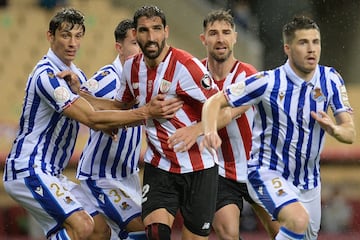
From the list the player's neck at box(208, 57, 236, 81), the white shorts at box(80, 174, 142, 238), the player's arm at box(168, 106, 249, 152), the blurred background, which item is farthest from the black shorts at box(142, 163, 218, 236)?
the blurred background

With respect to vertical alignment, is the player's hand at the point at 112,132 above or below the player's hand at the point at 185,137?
below

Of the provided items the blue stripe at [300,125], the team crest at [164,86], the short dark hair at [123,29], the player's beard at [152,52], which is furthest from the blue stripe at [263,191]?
the short dark hair at [123,29]

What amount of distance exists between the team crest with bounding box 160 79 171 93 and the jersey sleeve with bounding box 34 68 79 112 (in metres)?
0.63

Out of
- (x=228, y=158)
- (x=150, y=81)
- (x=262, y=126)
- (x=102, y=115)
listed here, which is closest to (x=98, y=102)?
(x=102, y=115)

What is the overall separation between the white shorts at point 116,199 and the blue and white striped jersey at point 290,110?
1299 millimetres

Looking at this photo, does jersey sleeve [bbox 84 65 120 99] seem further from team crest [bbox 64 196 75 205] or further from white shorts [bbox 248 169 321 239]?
white shorts [bbox 248 169 321 239]

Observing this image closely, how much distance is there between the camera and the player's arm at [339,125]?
739cm

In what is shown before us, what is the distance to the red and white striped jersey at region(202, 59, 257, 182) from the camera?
28.9 ft

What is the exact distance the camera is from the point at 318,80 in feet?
25.9

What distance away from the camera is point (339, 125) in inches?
302

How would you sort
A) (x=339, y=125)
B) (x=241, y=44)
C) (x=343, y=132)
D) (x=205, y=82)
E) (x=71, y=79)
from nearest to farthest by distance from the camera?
(x=343, y=132) → (x=339, y=125) → (x=205, y=82) → (x=71, y=79) → (x=241, y=44)

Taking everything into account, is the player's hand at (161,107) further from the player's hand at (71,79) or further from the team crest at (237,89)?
the player's hand at (71,79)

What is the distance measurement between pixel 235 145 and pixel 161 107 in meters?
1.16

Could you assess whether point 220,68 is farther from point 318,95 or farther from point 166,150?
point 318,95
